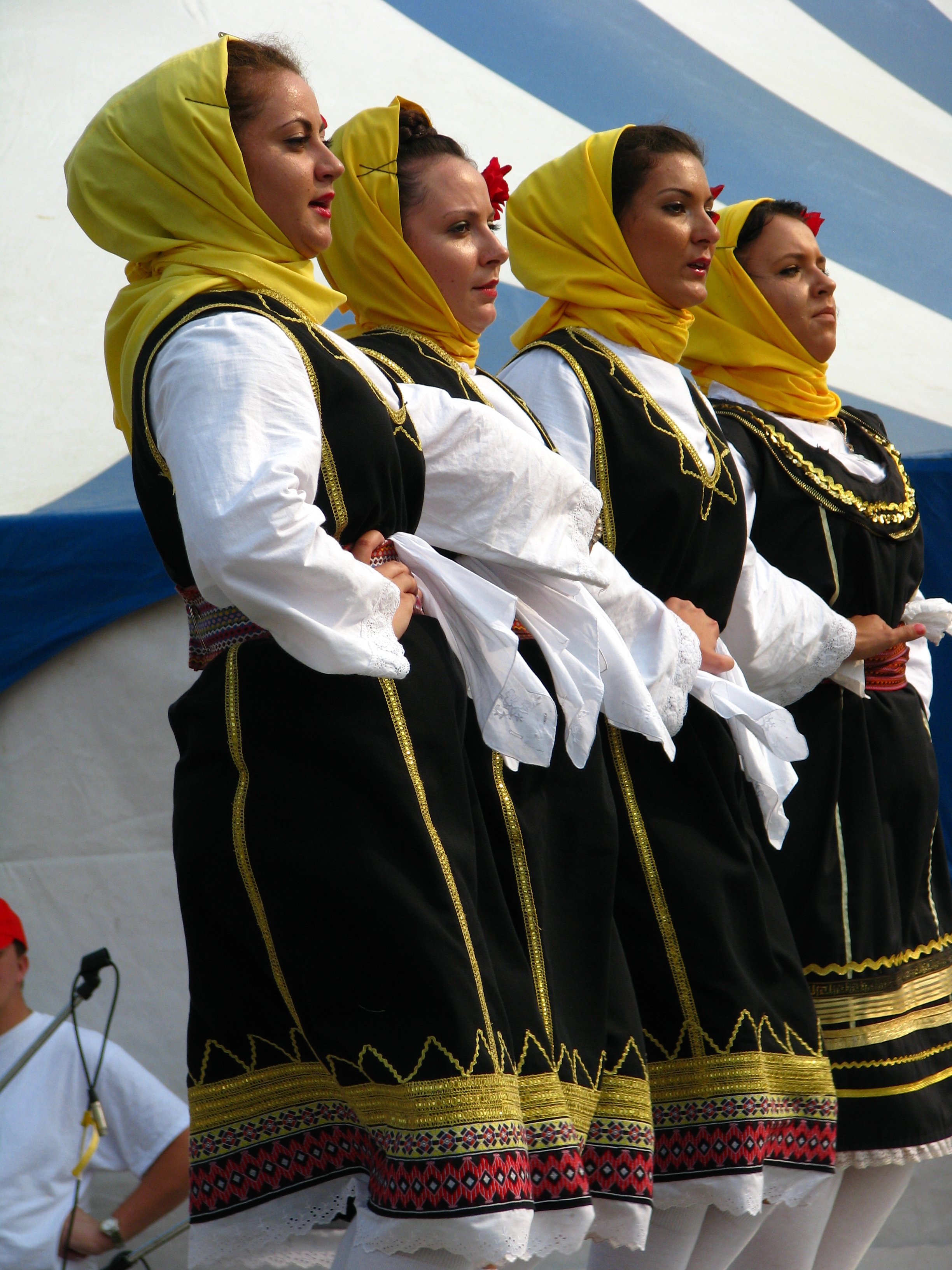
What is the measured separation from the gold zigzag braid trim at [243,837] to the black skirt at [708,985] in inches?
20.9

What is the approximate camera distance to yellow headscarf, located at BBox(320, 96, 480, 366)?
1896 mm

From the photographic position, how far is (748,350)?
245cm

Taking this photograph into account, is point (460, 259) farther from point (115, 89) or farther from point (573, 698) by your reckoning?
point (115, 89)

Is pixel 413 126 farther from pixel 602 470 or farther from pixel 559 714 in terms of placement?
pixel 559 714

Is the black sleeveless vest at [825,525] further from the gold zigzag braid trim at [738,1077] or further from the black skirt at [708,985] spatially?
the gold zigzag braid trim at [738,1077]

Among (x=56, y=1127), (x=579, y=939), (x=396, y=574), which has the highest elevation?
(x=396, y=574)

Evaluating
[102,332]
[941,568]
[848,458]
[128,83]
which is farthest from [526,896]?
[128,83]

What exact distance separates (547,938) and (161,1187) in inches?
42.4

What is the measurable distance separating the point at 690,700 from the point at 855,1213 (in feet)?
2.82

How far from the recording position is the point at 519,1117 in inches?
50.6

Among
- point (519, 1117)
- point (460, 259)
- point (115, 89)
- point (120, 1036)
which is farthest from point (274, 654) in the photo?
point (115, 89)

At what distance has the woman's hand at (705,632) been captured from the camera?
6.07ft

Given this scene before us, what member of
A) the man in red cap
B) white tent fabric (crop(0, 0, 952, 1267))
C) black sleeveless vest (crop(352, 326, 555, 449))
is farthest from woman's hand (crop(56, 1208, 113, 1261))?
black sleeveless vest (crop(352, 326, 555, 449))

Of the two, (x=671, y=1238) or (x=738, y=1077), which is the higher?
(x=738, y=1077)
